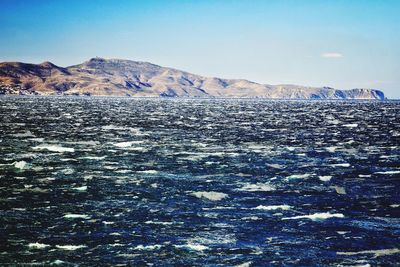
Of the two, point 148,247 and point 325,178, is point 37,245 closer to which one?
point 148,247

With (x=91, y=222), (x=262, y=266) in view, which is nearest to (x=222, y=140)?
(x=91, y=222)

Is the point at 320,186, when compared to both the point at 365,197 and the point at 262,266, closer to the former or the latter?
the point at 365,197

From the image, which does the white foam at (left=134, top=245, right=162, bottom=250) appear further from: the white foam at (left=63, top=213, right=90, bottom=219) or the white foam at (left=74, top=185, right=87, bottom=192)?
the white foam at (left=74, top=185, right=87, bottom=192)

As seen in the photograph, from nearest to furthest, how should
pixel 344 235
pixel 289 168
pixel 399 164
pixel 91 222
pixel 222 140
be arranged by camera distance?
pixel 344 235 < pixel 91 222 < pixel 289 168 < pixel 399 164 < pixel 222 140

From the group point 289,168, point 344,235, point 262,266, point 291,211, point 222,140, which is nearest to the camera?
point 262,266

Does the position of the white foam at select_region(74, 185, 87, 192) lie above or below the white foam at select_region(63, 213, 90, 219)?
above

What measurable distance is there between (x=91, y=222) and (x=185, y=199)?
3.93m

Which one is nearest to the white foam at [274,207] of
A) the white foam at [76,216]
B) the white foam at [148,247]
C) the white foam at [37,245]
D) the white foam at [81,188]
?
the white foam at [148,247]

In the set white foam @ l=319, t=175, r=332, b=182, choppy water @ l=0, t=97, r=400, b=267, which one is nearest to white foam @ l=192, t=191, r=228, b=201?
choppy water @ l=0, t=97, r=400, b=267

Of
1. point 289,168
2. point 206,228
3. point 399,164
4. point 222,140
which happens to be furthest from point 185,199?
point 222,140

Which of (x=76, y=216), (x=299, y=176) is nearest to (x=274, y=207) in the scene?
(x=299, y=176)

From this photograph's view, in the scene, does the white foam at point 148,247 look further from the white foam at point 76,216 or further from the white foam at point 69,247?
the white foam at point 76,216

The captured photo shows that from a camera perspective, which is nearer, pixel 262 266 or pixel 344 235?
pixel 262 266

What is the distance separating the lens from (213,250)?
36.9ft
